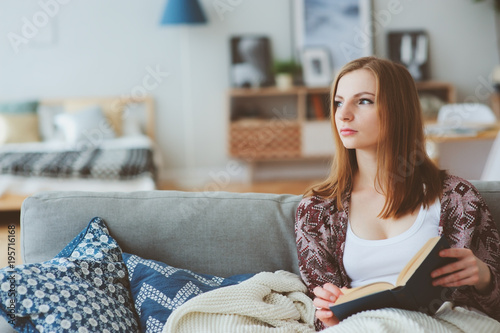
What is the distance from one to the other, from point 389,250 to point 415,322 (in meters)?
0.23

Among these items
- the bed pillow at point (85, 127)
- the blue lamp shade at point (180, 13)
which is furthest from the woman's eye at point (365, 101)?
the blue lamp shade at point (180, 13)

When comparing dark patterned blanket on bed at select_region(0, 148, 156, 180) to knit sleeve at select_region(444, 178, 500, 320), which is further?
dark patterned blanket on bed at select_region(0, 148, 156, 180)

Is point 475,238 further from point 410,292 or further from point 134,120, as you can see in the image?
point 134,120

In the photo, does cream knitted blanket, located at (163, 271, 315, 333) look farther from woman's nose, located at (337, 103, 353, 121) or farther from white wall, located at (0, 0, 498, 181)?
white wall, located at (0, 0, 498, 181)

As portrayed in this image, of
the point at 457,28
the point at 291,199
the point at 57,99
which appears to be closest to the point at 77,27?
the point at 57,99

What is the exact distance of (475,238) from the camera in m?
1.32

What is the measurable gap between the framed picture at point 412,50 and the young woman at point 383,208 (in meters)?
4.08

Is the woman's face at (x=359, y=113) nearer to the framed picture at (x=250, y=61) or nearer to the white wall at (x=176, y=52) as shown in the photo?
the framed picture at (x=250, y=61)

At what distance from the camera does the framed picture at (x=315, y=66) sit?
16.9 ft

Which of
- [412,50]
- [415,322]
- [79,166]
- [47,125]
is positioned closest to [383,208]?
[415,322]

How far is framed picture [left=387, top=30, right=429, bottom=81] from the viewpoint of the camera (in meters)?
5.28

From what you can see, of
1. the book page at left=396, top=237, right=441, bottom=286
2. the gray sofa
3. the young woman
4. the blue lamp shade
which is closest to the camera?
the book page at left=396, top=237, right=441, bottom=286

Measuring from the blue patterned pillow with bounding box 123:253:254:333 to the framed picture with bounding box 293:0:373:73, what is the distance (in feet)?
13.2

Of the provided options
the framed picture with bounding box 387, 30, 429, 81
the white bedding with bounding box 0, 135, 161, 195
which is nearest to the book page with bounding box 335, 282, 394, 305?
the white bedding with bounding box 0, 135, 161, 195
